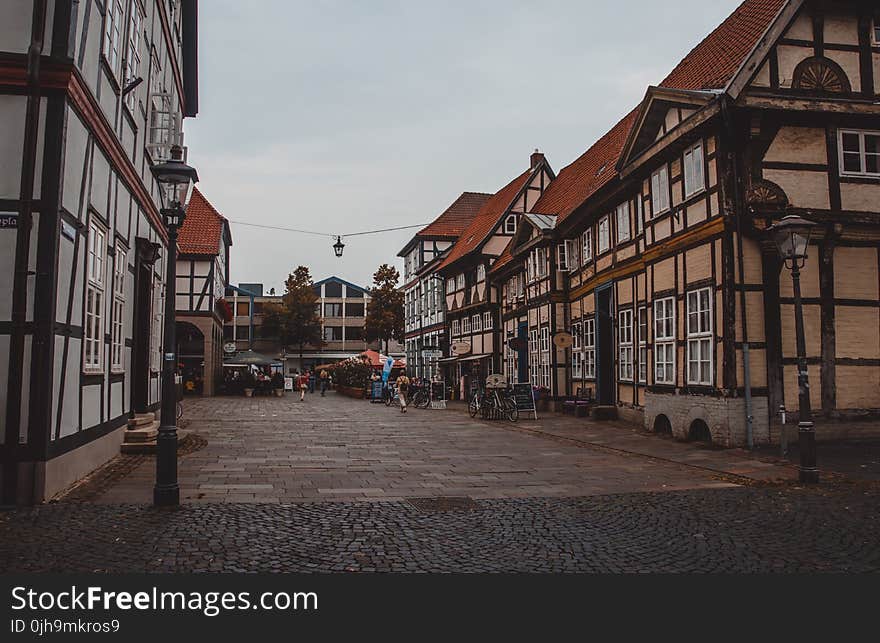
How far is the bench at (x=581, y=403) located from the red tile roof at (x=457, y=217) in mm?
27929

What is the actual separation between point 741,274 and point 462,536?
948 cm

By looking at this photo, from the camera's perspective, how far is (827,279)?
47.7 feet

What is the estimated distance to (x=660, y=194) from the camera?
17.4 meters

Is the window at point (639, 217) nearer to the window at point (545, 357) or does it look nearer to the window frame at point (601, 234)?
the window frame at point (601, 234)

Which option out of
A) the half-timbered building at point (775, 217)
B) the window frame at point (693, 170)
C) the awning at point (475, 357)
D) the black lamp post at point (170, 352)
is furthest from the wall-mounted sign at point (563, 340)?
the black lamp post at point (170, 352)

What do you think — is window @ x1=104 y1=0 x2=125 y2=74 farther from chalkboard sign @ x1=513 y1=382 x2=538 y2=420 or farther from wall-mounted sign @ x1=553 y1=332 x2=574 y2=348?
chalkboard sign @ x1=513 y1=382 x2=538 y2=420

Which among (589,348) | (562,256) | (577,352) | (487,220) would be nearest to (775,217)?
(589,348)

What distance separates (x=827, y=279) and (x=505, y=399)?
34.7ft

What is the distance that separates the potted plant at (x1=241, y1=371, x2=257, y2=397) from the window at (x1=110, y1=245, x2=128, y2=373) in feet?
90.3

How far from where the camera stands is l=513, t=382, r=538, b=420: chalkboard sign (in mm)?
23297

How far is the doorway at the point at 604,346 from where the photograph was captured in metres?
22.8

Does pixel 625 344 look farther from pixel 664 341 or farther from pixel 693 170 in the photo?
pixel 693 170

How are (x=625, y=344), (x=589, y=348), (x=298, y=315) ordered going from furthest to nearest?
→ 1. (x=298, y=315)
2. (x=589, y=348)
3. (x=625, y=344)

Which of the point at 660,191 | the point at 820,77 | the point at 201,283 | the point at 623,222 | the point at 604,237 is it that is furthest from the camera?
the point at 201,283
